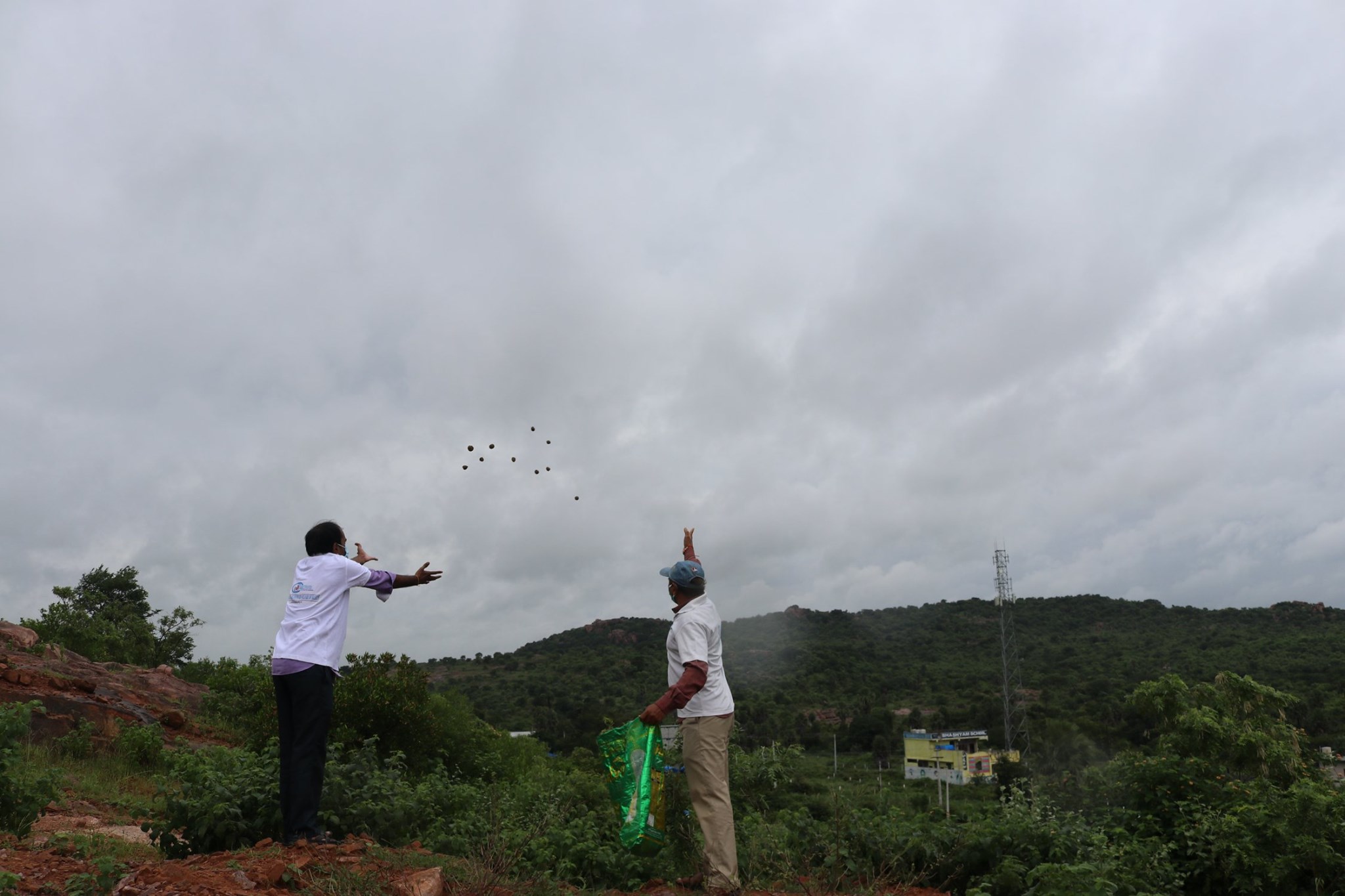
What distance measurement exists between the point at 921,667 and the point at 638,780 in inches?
2007

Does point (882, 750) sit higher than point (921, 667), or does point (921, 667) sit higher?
point (921, 667)

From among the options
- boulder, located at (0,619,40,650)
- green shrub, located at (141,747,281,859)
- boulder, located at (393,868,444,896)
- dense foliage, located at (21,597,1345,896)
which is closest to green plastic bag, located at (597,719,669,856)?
dense foliage, located at (21,597,1345,896)

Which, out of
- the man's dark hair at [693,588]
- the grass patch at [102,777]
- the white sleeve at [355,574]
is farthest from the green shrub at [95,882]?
the grass patch at [102,777]

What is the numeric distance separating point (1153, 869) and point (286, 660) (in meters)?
5.54

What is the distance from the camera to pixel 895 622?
2472 inches

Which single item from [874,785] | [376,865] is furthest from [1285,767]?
[376,865]

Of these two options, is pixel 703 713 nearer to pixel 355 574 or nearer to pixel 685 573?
pixel 685 573

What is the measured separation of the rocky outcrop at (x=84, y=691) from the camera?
11133 millimetres

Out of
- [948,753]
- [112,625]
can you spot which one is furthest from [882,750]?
[112,625]

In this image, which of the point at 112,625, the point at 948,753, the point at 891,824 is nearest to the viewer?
the point at 891,824

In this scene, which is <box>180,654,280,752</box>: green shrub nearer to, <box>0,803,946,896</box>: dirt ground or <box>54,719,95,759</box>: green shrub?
<box>54,719,95,759</box>: green shrub

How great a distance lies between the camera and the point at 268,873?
3.95 metres

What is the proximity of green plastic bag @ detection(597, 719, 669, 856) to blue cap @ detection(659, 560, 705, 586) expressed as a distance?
0.84m

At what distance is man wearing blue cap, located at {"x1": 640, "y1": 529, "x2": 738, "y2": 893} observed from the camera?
4.65 metres
